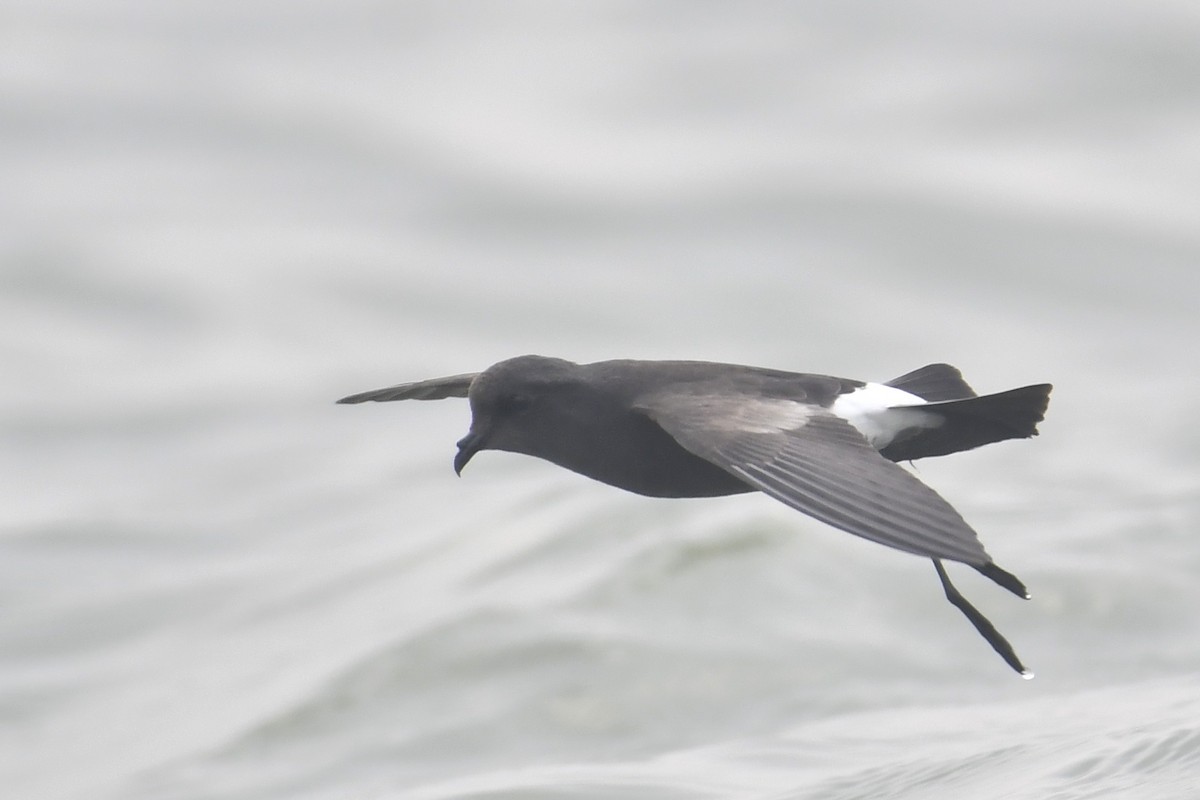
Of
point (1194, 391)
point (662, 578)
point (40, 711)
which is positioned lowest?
point (40, 711)

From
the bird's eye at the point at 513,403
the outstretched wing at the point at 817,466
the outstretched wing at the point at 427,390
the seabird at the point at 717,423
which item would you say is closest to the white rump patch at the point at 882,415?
the seabird at the point at 717,423

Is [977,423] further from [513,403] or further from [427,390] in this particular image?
[427,390]

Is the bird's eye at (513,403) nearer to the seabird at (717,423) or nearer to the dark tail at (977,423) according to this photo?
the seabird at (717,423)

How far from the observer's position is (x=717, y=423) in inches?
240

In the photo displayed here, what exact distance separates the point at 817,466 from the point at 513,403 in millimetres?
1212

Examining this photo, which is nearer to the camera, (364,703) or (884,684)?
(884,684)

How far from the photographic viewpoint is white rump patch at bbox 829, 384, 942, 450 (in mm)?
6668

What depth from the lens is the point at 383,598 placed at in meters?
14.2

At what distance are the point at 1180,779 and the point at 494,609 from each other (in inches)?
243

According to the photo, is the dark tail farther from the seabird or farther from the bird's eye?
the bird's eye

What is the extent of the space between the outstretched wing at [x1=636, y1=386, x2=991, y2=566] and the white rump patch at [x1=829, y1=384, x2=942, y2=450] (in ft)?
0.72

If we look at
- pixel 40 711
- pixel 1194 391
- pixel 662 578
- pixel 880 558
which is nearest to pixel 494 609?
pixel 662 578

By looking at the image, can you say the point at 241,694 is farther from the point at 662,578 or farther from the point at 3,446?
the point at 3,446

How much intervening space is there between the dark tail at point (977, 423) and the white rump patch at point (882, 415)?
1.4 inches
